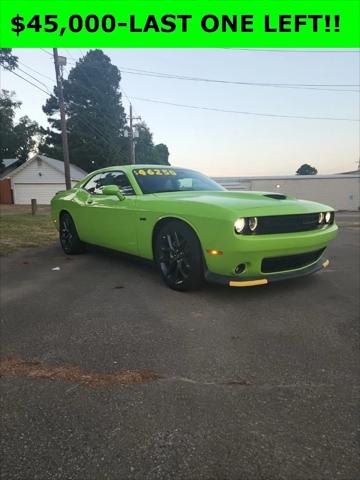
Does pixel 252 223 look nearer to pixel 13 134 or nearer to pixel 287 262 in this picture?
pixel 287 262

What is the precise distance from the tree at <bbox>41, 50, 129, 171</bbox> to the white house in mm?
13310

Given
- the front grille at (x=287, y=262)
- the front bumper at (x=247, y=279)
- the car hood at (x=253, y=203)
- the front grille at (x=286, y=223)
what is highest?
the car hood at (x=253, y=203)

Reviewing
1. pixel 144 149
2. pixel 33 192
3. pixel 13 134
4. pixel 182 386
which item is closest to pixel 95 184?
pixel 182 386

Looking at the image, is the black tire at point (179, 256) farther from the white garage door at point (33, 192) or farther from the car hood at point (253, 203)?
the white garage door at point (33, 192)

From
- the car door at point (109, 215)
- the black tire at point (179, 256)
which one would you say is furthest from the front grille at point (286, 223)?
the car door at point (109, 215)

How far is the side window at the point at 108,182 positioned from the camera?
4.49 metres

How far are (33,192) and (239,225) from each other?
3195 cm

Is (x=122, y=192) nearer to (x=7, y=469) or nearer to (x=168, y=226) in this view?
(x=168, y=226)

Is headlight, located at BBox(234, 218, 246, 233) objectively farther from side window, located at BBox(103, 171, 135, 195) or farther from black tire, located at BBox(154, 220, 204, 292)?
side window, located at BBox(103, 171, 135, 195)

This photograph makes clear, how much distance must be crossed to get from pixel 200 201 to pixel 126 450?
2.37 m

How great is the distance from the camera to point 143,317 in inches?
113

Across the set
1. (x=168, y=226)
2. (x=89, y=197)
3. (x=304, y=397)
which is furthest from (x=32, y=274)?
(x=304, y=397)

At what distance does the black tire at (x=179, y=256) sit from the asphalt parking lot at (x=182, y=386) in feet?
0.56

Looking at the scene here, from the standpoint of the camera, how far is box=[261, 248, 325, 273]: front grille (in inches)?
126
